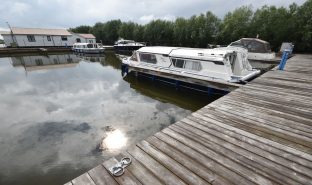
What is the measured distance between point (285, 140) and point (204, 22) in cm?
2815

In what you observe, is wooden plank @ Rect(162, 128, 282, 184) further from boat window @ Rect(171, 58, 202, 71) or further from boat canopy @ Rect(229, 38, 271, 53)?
boat canopy @ Rect(229, 38, 271, 53)

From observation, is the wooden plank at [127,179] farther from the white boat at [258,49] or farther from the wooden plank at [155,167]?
the white boat at [258,49]

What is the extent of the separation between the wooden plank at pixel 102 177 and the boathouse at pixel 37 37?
139 feet

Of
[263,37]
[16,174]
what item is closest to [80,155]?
[16,174]

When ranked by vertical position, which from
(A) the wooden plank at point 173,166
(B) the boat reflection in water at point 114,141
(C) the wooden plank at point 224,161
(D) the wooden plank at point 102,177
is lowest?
(B) the boat reflection in water at point 114,141

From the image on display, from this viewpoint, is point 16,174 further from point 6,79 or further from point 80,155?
point 6,79

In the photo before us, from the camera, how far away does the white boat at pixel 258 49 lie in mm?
14938

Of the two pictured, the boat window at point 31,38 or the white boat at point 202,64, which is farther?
the boat window at point 31,38

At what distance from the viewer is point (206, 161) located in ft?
10.1

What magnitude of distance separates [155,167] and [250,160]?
1617mm

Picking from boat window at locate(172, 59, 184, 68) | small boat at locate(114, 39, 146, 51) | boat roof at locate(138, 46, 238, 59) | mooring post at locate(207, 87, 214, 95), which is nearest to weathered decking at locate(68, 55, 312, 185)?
mooring post at locate(207, 87, 214, 95)

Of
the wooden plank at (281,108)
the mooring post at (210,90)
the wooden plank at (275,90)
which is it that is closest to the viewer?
the wooden plank at (281,108)

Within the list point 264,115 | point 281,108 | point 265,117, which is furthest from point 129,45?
point 265,117

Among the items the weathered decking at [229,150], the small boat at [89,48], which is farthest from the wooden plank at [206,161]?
the small boat at [89,48]
